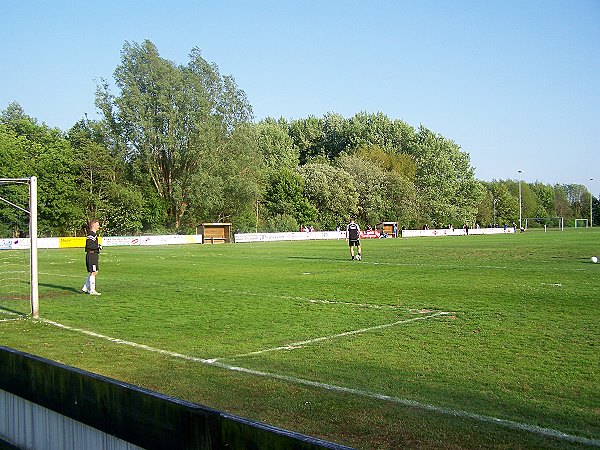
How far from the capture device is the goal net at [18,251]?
13.6 metres

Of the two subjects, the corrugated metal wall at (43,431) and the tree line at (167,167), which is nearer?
the corrugated metal wall at (43,431)

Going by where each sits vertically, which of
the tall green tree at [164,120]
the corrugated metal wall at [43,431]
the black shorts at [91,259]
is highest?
the tall green tree at [164,120]

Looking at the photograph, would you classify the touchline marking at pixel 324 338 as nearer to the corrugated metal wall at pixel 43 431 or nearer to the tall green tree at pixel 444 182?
the corrugated metal wall at pixel 43 431

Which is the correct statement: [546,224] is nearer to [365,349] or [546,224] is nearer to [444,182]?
[444,182]

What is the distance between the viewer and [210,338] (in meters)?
10.7

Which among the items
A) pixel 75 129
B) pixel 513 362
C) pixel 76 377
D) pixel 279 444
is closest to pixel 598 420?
pixel 513 362

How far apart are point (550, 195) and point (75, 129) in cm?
14185

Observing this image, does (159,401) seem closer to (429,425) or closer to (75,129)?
(429,425)

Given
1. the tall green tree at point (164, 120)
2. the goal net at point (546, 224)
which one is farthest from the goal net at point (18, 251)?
the goal net at point (546, 224)

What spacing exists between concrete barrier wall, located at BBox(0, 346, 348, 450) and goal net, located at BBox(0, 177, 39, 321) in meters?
8.29

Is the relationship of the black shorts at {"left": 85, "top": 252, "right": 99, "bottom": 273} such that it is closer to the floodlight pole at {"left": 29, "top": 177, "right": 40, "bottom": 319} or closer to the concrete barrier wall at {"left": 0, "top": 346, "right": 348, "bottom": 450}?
the floodlight pole at {"left": 29, "top": 177, "right": 40, "bottom": 319}

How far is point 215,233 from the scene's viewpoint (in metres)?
62.4

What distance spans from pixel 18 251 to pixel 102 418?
3934 centimetres

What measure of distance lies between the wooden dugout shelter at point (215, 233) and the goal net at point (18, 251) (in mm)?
20768
